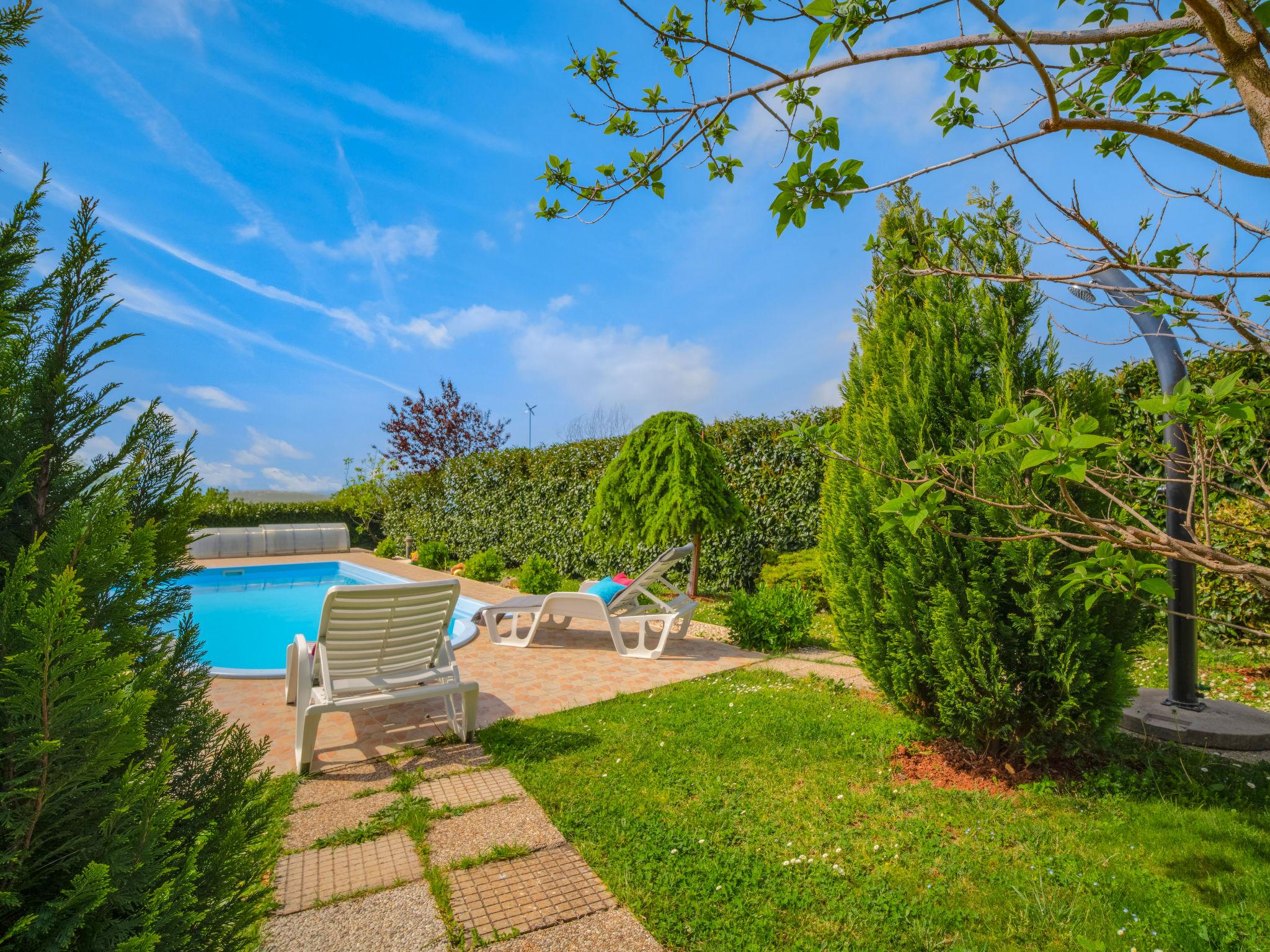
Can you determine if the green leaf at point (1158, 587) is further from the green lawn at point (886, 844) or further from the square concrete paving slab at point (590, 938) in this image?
the square concrete paving slab at point (590, 938)

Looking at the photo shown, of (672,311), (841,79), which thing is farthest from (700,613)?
(841,79)

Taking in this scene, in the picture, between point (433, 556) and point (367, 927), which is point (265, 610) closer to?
point (433, 556)

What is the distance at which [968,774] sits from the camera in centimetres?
398

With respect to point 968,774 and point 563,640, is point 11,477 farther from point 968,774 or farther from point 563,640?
point 563,640

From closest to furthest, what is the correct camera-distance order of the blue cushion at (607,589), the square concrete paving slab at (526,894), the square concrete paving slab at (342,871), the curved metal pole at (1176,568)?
the square concrete paving slab at (526,894) < the square concrete paving slab at (342,871) < the curved metal pole at (1176,568) < the blue cushion at (607,589)

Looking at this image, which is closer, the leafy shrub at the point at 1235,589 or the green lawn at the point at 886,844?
the green lawn at the point at 886,844

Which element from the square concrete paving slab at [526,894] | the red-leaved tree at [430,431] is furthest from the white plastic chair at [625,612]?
the red-leaved tree at [430,431]

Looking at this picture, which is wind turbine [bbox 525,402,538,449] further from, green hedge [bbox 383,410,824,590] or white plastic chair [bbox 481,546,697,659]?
white plastic chair [bbox 481,546,697,659]

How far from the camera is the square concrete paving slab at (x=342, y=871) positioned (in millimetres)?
2881

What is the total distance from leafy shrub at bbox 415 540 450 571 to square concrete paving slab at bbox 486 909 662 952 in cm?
1529

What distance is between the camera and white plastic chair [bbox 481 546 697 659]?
7.57m

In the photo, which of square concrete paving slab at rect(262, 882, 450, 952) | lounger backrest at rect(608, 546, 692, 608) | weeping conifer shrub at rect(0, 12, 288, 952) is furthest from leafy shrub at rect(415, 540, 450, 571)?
weeping conifer shrub at rect(0, 12, 288, 952)

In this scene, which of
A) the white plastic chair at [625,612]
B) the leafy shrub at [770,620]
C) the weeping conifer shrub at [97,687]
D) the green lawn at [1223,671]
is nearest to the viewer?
the weeping conifer shrub at [97,687]

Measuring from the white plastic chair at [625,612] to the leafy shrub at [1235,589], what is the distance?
5.19 m
